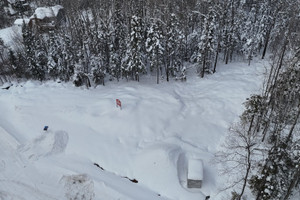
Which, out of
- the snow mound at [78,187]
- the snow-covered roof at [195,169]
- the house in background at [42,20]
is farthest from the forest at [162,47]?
the snow mound at [78,187]

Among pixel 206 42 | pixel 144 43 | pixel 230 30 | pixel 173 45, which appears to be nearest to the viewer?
pixel 206 42

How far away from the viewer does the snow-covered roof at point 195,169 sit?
535 inches

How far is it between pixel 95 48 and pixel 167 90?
1132 cm

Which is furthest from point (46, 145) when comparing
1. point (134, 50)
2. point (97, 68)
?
point (134, 50)

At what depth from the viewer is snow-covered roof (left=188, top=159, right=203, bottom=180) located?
44.6 ft

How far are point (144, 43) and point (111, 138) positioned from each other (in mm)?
15610

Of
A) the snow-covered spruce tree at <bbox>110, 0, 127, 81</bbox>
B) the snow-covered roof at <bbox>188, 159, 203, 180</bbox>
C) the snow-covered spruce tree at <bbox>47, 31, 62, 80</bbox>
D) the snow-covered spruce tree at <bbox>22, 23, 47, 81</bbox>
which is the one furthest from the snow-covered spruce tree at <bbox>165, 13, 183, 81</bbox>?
the snow-covered spruce tree at <bbox>22, 23, 47, 81</bbox>

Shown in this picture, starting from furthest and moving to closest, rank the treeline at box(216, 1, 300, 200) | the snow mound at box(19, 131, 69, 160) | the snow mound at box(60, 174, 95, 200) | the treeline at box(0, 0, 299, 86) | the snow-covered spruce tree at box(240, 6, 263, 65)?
1. the snow-covered spruce tree at box(240, 6, 263, 65)
2. the treeline at box(0, 0, 299, 86)
3. the snow mound at box(19, 131, 69, 160)
4. the snow mound at box(60, 174, 95, 200)
5. the treeline at box(216, 1, 300, 200)

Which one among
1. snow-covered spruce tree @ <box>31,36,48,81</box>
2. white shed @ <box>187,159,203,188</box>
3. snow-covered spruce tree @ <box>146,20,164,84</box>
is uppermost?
snow-covered spruce tree @ <box>146,20,164,84</box>

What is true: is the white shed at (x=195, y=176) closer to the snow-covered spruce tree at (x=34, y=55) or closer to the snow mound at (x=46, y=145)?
the snow mound at (x=46, y=145)

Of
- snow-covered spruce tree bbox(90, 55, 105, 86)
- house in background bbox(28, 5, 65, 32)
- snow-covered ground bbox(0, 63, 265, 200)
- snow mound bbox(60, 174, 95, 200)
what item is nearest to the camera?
snow mound bbox(60, 174, 95, 200)

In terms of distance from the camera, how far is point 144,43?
29047 mm

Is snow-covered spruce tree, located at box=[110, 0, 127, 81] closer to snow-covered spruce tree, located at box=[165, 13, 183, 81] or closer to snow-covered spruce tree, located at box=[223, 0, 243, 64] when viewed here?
snow-covered spruce tree, located at box=[165, 13, 183, 81]

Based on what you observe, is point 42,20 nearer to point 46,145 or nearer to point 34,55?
point 34,55
